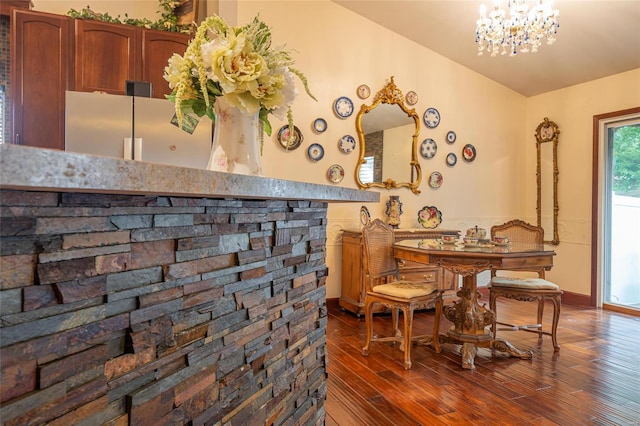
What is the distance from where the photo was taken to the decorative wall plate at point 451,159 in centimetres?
506

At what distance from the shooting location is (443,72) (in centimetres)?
504

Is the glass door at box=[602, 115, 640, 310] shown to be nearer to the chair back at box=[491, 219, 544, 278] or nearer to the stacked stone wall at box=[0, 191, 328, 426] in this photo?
the chair back at box=[491, 219, 544, 278]

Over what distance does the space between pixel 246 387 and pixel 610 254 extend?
17.1 ft

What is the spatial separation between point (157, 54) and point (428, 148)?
325 cm

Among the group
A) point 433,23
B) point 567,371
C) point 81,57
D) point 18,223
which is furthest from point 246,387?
point 433,23

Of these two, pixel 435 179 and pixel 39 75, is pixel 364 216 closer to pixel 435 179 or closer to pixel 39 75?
pixel 435 179

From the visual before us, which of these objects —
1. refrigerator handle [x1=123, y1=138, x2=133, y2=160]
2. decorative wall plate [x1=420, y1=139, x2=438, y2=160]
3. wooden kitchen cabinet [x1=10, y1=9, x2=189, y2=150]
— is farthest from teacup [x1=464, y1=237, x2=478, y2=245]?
wooden kitchen cabinet [x1=10, y1=9, x2=189, y2=150]

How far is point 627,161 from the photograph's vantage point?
449cm

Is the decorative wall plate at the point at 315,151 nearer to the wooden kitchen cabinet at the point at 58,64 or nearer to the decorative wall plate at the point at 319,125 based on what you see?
the decorative wall plate at the point at 319,125

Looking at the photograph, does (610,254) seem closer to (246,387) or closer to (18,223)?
(246,387)

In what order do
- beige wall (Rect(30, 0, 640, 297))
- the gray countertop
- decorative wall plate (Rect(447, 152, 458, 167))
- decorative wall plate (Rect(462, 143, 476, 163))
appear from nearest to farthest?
the gray countertop, beige wall (Rect(30, 0, 640, 297)), decorative wall plate (Rect(447, 152, 458, 167)), decorative wall plate (Rect(462, 143, 476, 163))

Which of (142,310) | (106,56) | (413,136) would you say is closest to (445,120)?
(413,136)

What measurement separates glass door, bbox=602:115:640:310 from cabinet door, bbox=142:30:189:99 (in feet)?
16.3

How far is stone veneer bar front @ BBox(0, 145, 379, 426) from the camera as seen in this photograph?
1.42 feet
